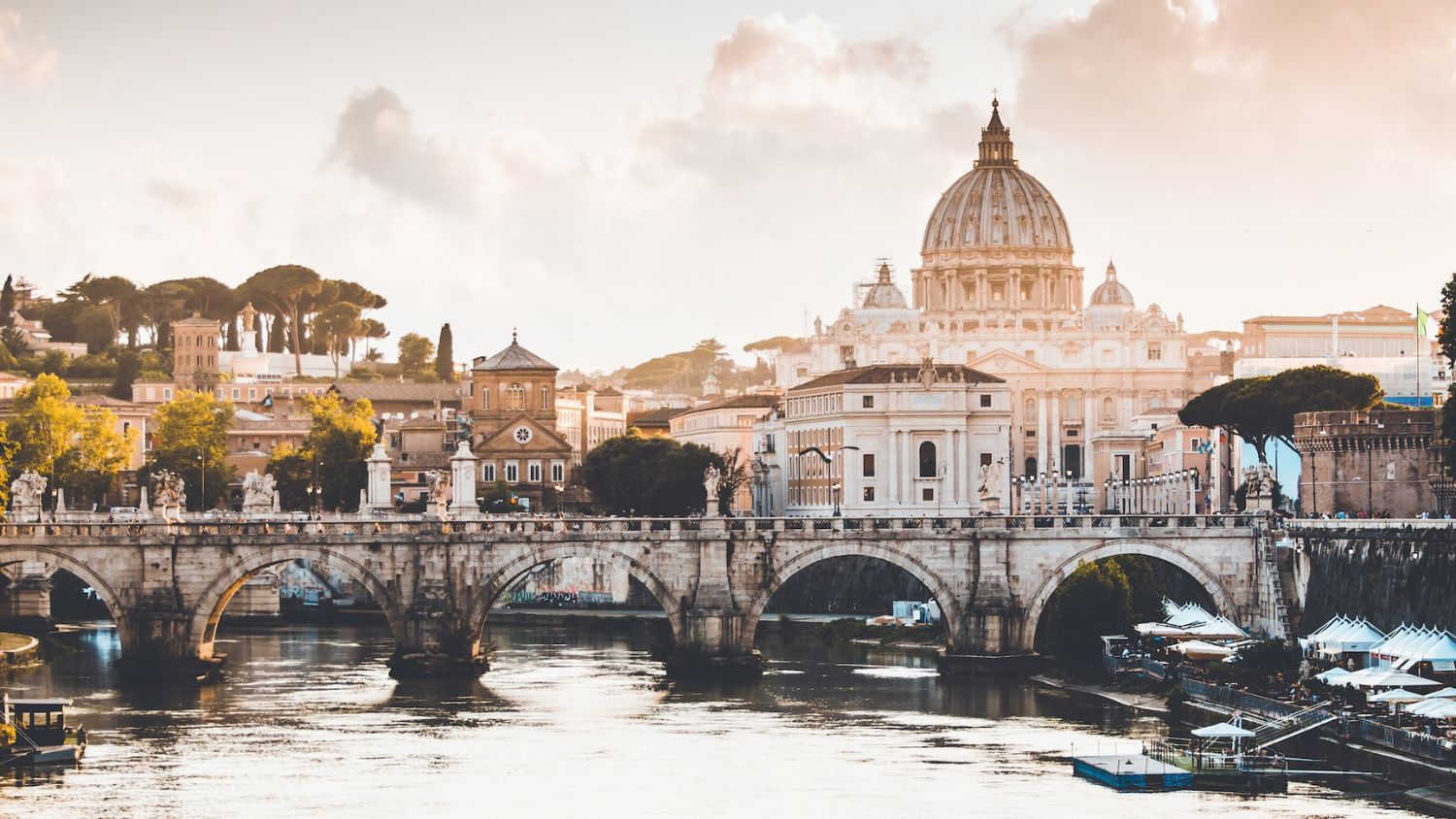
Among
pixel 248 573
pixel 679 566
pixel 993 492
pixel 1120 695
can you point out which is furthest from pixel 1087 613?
pixel 248 573

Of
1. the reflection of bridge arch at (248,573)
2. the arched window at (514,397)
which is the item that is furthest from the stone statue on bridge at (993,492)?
the arched window at (514,397)

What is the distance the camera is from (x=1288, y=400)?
326 feet

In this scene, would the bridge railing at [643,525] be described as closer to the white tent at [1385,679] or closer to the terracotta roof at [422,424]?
the white tent at [1385,679]

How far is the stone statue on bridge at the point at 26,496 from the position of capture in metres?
85.3

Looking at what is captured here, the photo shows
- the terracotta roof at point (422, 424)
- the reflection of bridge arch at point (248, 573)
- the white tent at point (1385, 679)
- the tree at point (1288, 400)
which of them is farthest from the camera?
the terracotta roof at point (422, 424)

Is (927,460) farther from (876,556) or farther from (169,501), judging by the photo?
(169,501)

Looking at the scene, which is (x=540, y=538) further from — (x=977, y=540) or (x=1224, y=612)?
(x=1224, y=612)

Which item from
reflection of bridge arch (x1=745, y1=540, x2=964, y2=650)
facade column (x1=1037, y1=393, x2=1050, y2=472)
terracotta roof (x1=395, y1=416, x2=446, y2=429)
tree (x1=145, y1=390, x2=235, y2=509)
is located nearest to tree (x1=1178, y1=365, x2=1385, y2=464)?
reflection of bridge arch (x1=745, y1=540, x2=964, y2=650)

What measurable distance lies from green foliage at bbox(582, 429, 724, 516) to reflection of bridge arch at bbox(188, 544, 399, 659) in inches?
1769

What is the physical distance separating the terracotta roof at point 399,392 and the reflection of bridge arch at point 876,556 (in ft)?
313

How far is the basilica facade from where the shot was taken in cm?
17625

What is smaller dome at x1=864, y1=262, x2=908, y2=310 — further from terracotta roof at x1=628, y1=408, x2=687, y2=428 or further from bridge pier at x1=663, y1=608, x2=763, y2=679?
bridge pier at x1=663, y1=608, x2=763, y2=679

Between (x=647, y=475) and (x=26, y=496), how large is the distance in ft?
150

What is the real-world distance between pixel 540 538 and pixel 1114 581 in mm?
15492
